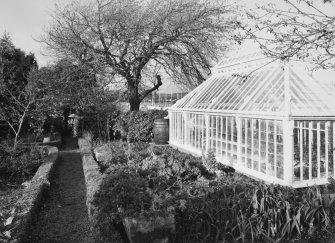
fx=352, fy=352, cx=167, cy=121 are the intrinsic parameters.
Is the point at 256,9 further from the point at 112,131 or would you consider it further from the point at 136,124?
the point at 112,131

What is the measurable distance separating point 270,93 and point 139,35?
8.82 meters

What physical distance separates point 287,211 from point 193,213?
1283 mm

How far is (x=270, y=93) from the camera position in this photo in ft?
25.9

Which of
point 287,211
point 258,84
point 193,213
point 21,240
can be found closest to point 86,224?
point 21,240

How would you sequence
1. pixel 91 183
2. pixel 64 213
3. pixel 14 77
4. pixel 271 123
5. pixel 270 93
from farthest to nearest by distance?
pixel 14 77 → pixel 271 123 → pixel 270 93 → pixel 91 183 → pixel 64 213

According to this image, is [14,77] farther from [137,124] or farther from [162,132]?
[162,132]

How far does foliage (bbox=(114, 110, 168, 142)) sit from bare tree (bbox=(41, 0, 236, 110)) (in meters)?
1.45

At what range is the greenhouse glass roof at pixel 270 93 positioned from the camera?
6.89 meters

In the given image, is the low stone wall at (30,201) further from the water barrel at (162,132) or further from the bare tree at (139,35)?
the bare tree at (139,35)

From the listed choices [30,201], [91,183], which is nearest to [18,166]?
[91,183]

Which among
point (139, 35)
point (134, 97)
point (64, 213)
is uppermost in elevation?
point (139, 35)

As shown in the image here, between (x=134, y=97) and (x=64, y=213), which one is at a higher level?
(x=134, y=97)

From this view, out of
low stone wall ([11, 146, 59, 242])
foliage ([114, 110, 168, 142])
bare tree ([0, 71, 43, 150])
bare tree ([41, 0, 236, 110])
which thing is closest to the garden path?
low stone wall ([11, 146, 59, 242])

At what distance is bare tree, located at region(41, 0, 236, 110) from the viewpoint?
15.3 meters
